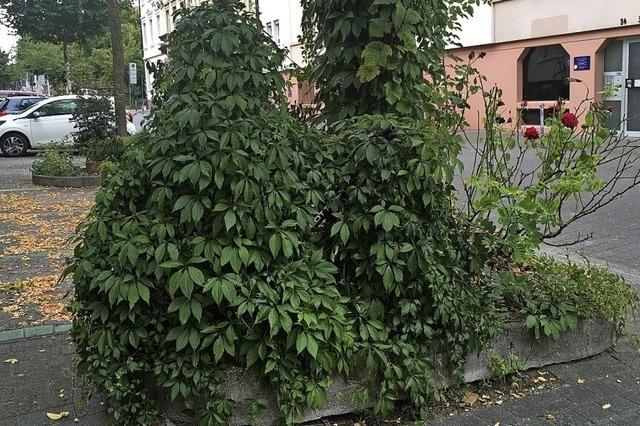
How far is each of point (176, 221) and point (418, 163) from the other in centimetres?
122

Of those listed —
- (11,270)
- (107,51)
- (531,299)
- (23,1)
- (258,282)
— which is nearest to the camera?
(258,282)

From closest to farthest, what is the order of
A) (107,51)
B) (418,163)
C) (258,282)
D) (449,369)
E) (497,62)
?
(258,282), (418,163), (449,369), (497,62), (107,51)

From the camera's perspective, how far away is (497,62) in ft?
78.2

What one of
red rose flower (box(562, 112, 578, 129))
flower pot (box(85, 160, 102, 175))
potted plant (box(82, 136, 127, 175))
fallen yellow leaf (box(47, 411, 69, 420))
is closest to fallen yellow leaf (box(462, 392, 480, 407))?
red rose flower (box(562, 112, 578, 129))

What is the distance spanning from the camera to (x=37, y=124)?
65.8 ft

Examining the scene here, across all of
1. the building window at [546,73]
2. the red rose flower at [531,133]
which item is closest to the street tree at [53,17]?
the building window at [546,73]

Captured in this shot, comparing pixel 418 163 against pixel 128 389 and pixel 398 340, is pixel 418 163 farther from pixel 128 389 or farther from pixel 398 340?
pixel 128 389

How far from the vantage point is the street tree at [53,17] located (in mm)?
28781

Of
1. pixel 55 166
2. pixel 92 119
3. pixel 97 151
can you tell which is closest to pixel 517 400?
pixel 97 151

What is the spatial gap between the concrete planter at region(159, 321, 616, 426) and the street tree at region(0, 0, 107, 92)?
1082 inches

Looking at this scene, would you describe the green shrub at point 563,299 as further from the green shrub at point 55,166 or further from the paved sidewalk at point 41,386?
the green shrub at point 55,166

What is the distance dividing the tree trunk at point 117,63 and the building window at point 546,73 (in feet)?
42.0

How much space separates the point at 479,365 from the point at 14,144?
1902cm

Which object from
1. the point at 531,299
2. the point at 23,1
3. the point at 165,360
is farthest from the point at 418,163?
the point at 23,1
